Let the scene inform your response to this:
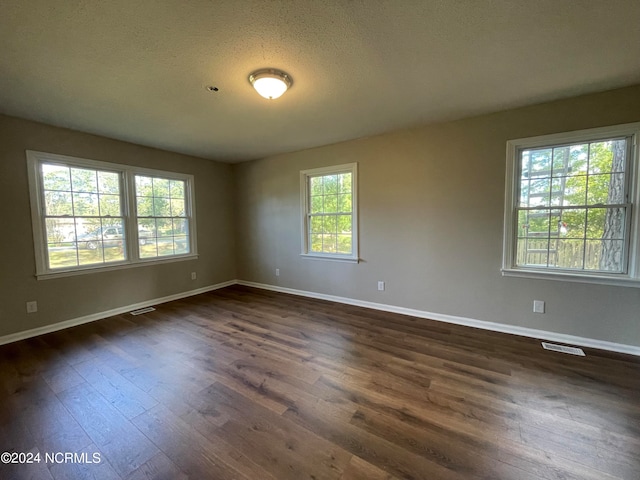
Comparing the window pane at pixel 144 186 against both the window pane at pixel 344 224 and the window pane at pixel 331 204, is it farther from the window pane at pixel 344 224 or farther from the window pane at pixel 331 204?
the window pane at pixel 344 224

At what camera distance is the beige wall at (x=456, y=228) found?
8.46ft

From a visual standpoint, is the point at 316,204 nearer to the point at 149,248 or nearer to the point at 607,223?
the point at 149,248

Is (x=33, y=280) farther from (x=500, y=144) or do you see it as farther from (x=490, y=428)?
(x=500, y=144)

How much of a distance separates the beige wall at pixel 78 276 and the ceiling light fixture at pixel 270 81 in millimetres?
2792

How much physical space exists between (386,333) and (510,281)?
4.96 ft

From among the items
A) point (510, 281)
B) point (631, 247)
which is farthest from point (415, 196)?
point (631, 247)

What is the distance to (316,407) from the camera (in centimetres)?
183

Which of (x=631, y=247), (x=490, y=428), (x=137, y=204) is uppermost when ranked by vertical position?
(x=137, y=204)

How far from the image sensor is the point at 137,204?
13.0 ft

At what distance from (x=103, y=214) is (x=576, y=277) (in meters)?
5.71

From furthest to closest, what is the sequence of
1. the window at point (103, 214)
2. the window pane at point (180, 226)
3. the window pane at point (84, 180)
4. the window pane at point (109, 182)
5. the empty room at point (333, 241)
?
1. the window pane at point (180, 226)
2. the window pane at point (109, 182)
3. the window pane at point (84, 180)
4. the window at point (103, 214)
5. the empty room at point (333, 241)

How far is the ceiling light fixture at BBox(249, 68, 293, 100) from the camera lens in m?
2.05

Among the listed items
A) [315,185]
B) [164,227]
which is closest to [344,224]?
[315,185]

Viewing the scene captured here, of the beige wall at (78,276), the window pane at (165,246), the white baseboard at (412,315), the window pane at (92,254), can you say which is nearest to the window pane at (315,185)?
the white baseboard at (412,315)
